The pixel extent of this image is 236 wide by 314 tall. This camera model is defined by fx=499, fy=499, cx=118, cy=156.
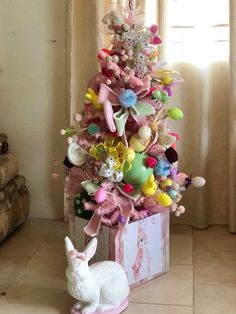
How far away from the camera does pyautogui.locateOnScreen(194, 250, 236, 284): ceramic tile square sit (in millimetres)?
2021

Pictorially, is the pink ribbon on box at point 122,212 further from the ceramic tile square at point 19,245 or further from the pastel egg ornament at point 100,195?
the ceramic tile square at point 19,245

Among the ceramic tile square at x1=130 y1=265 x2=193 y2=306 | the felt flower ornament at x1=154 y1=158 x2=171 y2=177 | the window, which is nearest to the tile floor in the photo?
the ceramic tile square at x1=130 y1=265 x2=193 y2=306

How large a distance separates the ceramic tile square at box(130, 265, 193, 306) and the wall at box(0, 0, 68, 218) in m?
0.85

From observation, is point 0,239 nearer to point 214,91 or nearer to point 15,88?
point 15,88

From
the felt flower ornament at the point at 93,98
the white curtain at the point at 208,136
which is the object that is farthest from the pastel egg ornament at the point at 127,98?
the white curtain at the point at 208,136

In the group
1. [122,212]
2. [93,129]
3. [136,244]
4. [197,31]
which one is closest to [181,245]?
[136,244]

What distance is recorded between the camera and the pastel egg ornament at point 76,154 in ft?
6.15

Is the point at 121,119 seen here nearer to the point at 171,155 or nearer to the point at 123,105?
the point at 123,105

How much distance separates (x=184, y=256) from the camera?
2234 millimetres

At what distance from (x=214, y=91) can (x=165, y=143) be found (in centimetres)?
68

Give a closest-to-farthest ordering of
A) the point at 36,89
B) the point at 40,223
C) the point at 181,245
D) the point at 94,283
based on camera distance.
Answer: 1. the point at 94,283
2. the point at 181,245
3. the point at 36,89
4. the point at 40,223

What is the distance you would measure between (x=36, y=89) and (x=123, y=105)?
898 millimetres

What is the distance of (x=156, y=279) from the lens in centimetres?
204

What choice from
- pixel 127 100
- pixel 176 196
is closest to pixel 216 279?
pixel 176 196
